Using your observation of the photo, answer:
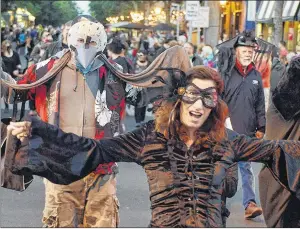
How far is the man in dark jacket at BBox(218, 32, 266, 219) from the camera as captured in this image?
799 centimetres

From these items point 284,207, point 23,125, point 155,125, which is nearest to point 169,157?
point 155,125

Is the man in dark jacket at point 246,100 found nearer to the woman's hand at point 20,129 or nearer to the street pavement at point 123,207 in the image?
the street pavement at point 123,207

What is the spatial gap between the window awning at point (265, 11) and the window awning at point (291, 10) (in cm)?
213

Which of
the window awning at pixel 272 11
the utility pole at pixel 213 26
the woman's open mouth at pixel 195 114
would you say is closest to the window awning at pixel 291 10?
the window awning at pixel 272 11

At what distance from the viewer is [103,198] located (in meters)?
5.38

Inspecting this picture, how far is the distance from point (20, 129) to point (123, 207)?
4792 mm

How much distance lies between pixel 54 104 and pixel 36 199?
3.31 m

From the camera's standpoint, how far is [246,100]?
26.3 feet

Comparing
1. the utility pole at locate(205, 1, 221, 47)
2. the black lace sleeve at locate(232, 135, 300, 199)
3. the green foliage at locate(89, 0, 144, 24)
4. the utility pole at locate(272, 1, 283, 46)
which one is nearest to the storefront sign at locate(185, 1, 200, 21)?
the utility pole at locate(272, 1, 283, 46)

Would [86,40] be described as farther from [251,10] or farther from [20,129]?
[251,10]

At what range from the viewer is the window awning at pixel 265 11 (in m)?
35.8

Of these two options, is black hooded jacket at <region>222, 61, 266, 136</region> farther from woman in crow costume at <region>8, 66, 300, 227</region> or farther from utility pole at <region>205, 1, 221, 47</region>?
utility pole at <region>205, 1, 221, 47</region>

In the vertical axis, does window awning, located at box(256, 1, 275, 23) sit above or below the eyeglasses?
below

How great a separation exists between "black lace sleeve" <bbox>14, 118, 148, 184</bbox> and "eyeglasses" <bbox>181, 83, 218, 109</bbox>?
0.28 m
